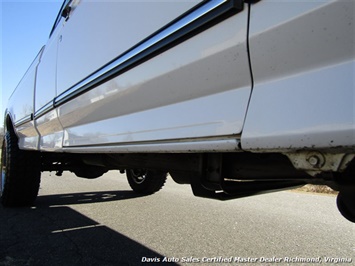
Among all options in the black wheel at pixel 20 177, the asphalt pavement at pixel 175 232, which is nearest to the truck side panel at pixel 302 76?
the asphalt pavement at pixel 175 232

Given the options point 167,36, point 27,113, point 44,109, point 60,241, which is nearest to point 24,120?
point 27,113

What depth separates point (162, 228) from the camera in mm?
3486

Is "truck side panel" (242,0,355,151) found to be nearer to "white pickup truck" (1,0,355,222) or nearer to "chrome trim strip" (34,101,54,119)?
"white pickup truck" (1,0,355,222)

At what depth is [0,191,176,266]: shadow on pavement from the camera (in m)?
2.64

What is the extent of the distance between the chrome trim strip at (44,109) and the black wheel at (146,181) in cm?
204

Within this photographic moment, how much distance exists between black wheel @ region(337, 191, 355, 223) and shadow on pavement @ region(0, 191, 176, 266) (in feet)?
5.14

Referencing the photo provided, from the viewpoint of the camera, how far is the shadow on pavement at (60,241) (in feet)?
8.66

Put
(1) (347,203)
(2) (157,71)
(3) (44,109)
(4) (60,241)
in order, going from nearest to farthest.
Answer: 1. (1) (347,203)
2. (2) (157,71)
3. (4) (60,241)
4. (3) (44,109)

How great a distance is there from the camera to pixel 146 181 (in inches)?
211

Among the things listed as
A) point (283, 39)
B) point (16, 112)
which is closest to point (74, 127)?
point (283, 39)

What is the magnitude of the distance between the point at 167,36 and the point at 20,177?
3.38m

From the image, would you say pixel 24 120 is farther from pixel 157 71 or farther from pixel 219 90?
pixel 219 90

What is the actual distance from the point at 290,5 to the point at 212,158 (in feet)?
2.78

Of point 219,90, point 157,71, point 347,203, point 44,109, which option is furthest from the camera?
point 44,109
